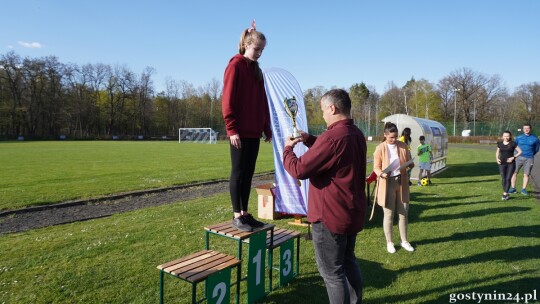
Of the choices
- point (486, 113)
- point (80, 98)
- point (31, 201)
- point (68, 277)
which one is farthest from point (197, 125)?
point (68, 277)

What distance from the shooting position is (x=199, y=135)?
64.1m

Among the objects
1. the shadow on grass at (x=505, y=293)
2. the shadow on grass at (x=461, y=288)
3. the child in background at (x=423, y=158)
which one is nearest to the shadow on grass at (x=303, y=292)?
the shadow on grass at (x=461, y=288)

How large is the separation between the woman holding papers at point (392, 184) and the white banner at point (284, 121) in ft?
4.59

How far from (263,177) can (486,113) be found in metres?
79.3

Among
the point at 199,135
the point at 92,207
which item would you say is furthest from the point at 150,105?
the point at 92,207

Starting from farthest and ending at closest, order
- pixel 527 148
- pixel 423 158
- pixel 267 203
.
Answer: pixel 423 158
pixel 527 148
pixel 267 203

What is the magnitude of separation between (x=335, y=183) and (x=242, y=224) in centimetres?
140

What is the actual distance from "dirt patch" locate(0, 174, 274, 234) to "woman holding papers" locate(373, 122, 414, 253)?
6311mm

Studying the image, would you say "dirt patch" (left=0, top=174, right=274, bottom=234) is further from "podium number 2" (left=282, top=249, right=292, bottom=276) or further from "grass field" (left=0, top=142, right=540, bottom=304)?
"podium number 2" (left=282, top=249, right=292, bottom=276)

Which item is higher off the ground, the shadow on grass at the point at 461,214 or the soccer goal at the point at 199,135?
the soccer goal at the point at 199,135

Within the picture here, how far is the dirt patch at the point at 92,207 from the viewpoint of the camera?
24.5 ft

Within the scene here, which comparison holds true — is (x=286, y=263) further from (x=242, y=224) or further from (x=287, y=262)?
(x=242, y=224)

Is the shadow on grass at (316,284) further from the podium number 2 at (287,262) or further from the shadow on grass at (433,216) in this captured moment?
the shadow on grass at (433,216)

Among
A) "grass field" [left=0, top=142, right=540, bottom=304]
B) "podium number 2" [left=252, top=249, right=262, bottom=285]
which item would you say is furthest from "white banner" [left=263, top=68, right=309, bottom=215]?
"podium number 2" [left=252, top=249, right=262, bottom=285]
